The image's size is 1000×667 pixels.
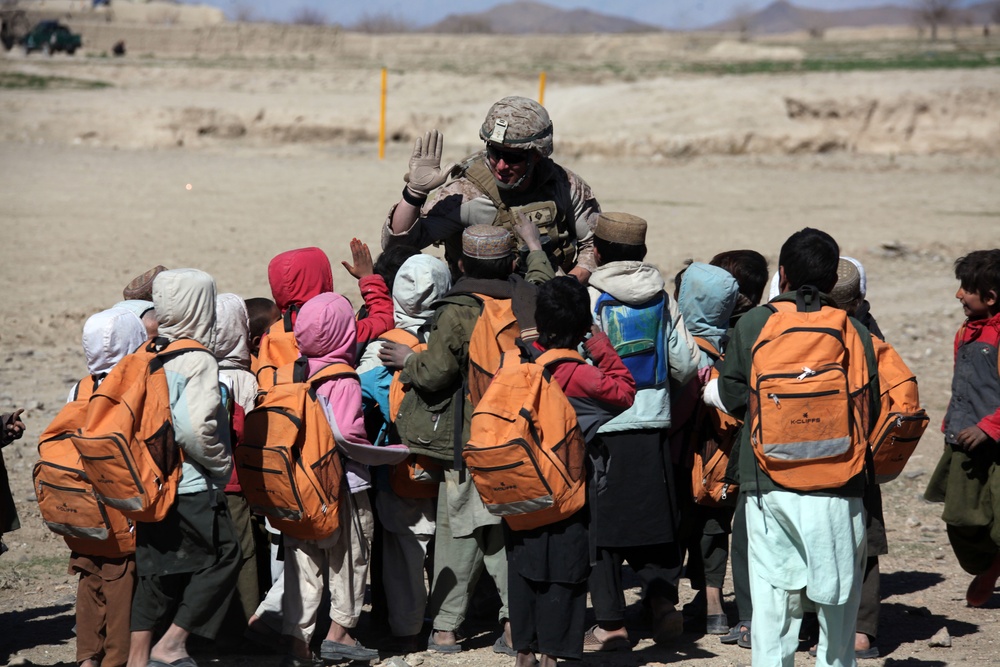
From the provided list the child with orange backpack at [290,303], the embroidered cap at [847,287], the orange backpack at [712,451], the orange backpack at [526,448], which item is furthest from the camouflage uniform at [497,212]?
the orange backpack at [526,448]

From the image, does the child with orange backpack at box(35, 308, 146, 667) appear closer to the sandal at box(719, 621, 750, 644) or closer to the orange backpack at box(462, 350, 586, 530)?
the orange backpack at box(462, 350, 586, 530)

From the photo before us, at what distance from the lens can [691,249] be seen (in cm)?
1548

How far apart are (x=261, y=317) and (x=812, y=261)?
8.32 ft

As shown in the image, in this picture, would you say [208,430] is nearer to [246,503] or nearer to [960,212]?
[246,503]

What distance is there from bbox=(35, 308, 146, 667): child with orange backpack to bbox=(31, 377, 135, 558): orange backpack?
0.04 metres

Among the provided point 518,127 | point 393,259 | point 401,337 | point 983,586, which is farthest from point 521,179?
point 983,586

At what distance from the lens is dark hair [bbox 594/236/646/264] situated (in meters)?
4.73

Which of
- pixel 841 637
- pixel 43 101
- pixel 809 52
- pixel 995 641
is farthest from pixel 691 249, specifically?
pixel 809 52

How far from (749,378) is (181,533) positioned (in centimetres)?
209

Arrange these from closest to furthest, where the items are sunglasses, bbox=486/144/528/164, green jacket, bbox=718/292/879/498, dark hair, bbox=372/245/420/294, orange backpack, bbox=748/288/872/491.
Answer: orange backpack, bbox=748/288/872/491 → green jacket, bbox=718/292/879/498 → sunglasses, bbox=486/144/528/164 → dark hair, bbox=372/245/420/294

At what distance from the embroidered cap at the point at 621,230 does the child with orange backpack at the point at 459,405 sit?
329 millimetres

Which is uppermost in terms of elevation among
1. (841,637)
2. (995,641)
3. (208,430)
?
(208,430)

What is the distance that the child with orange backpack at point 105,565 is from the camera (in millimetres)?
4246

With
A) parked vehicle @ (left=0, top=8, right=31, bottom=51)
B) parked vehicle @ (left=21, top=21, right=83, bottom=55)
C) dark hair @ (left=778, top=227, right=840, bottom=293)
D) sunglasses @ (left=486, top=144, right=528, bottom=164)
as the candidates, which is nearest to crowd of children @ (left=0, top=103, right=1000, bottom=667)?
dark hair @ (left=778, top=227, right=840, bottom=293)
